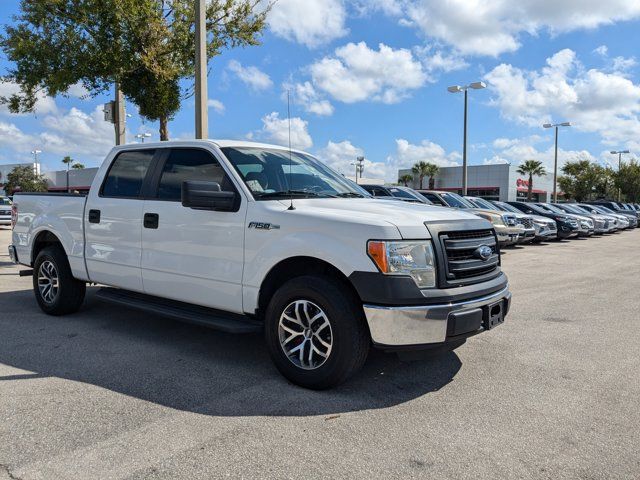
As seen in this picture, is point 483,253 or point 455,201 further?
point 455,201

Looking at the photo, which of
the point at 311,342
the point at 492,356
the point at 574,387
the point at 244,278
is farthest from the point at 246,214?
the point at 574,387

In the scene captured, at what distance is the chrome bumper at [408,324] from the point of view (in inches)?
144

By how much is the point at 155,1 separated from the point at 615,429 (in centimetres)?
957

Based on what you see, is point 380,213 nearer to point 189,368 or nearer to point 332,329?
point 332,329

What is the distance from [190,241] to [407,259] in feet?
6.92

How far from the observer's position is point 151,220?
5121mm

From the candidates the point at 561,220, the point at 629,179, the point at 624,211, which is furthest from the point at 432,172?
the point at 561,220

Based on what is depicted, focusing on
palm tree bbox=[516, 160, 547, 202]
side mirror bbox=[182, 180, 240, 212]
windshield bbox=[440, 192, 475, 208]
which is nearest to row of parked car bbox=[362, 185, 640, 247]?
windshield bbox=[440, 192, 475, 208]

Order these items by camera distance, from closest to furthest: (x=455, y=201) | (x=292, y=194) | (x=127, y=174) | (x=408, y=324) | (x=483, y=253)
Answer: (x=408, y=324), (x=483, y=253), (x=292, y=194), (x=127, y=174), (x=455, y=201)

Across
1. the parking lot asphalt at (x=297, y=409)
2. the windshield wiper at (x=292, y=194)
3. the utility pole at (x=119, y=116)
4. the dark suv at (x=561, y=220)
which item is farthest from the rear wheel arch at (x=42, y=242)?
the dark suv at (x=561, y=220)

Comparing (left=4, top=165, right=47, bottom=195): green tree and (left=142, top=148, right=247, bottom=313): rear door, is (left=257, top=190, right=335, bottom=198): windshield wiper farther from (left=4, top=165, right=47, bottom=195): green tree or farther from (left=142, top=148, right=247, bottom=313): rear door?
(left=4, top=165, right=47, bottom=195): green tree

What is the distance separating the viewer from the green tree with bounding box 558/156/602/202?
2192 inches

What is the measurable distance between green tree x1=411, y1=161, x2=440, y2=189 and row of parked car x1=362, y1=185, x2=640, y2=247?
3649 centimetres

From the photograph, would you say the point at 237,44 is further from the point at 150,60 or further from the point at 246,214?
the point at 246,214
